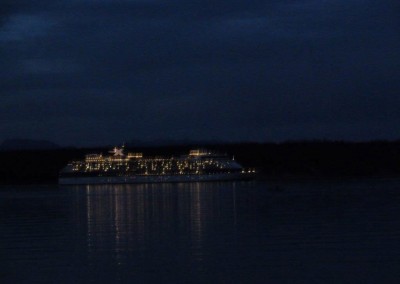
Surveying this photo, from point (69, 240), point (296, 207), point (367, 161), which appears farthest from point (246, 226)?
point (367, 161)

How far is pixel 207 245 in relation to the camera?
1947cm

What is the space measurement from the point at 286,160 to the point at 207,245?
90.8m

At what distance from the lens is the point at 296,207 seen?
3203 centimetres

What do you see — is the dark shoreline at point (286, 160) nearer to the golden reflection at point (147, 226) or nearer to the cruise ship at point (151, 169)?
the cruise ship at point (151, 169)

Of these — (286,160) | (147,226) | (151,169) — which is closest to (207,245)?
(147,226)

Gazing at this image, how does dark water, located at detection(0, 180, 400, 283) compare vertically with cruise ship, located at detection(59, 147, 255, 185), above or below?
below

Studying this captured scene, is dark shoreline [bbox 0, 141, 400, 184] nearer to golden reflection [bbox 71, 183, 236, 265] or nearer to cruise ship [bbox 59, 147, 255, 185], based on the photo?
cruise ship [bbox 59, 147, 255, 185]

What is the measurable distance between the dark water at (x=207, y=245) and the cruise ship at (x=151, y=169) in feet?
176

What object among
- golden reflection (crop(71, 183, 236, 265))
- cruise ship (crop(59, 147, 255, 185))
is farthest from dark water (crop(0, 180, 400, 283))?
cruise ship (crop(59, 147, 255, 185))

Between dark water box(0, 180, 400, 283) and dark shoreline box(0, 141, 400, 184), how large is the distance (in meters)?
64.2

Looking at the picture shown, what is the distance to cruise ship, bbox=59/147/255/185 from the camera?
281 feet

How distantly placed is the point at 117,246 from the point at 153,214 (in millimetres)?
10317

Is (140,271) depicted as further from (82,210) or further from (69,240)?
(82,210)

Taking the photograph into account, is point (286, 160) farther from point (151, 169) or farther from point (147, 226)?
point (147, 226)
